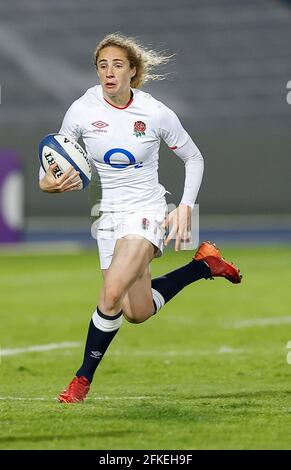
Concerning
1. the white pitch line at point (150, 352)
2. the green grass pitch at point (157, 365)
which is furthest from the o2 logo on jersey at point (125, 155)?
the white pitch line at point (150, 352)

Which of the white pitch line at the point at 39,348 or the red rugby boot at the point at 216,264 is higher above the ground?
the red rugby boot at the point at 216,264

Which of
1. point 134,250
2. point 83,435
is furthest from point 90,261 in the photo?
point 83,435

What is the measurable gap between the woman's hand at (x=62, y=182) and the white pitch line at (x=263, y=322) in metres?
6.09

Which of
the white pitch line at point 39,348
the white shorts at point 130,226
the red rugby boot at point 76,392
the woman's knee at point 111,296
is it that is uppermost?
the white shorts at point 130,226

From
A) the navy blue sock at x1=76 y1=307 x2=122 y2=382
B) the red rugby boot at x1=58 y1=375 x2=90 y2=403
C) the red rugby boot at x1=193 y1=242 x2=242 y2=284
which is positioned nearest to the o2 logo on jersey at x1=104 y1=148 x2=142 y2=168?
the navy blue sock at x1=76 y1=307 x2=122 y2=382

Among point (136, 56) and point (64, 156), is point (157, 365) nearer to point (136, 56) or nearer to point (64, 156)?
point (64, 156)

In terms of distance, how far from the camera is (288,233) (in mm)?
26266

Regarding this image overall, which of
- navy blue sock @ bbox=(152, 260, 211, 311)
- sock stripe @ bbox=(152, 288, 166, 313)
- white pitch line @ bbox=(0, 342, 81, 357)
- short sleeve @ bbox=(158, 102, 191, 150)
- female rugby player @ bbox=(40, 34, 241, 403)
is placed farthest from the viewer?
white pitch line @ bbox=(0, 342, 81, 357)

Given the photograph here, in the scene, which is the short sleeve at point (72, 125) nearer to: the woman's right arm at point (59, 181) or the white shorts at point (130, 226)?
the woman's right arm at point (59, 181)

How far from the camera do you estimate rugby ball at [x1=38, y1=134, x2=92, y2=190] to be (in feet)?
23.8

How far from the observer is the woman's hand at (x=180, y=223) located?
7.22 metres

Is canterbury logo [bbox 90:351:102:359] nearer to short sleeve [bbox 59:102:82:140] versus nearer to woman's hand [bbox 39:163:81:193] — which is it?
woman's hand [bbox 39:163:81:193]

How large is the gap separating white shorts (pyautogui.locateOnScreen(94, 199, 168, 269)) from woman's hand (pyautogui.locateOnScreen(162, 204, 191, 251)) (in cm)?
13

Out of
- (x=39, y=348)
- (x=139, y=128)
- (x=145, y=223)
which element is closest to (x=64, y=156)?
(x=139, y=128)
